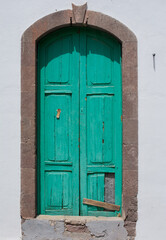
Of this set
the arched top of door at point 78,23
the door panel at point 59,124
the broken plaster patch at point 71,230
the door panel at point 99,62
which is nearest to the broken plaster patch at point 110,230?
the broken plaster patch at point 71,230

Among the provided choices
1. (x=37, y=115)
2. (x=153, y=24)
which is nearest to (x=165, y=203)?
(x=37, y=115)

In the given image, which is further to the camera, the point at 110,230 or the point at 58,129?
the point at 58,129

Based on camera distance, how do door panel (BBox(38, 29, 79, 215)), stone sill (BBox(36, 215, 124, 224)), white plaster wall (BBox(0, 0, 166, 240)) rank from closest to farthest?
white plaster wall (BBox(0, 0, 166, 240)) < stone sill (BBox(36, 215, 124, 224)) < door panel (BBox(38, 29, 79, 215))

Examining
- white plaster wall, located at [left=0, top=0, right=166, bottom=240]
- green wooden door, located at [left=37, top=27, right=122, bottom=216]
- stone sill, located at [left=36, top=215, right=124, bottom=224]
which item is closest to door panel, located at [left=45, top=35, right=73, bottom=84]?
green wooden door, located at [left=37, top=27, right=122, bottom=216]

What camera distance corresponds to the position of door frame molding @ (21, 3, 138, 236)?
373cm

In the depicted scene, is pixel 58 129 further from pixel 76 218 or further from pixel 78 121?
pixel 76 218

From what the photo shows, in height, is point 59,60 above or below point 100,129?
above

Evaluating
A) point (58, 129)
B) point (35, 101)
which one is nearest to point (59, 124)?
point (58, 129)

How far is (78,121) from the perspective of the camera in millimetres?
3920

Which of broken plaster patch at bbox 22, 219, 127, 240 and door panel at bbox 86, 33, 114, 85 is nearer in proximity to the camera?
broken plaster patch at bbox 22, 219, 127, 240

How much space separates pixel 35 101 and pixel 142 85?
1453 mm

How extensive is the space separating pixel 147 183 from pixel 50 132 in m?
1.48

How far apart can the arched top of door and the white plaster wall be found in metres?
0.07

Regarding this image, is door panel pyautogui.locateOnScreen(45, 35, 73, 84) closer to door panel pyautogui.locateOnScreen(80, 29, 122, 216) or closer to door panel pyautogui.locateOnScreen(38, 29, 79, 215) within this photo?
door panel pyautogui.locateOnScreen(38, 29, 79, 215)
